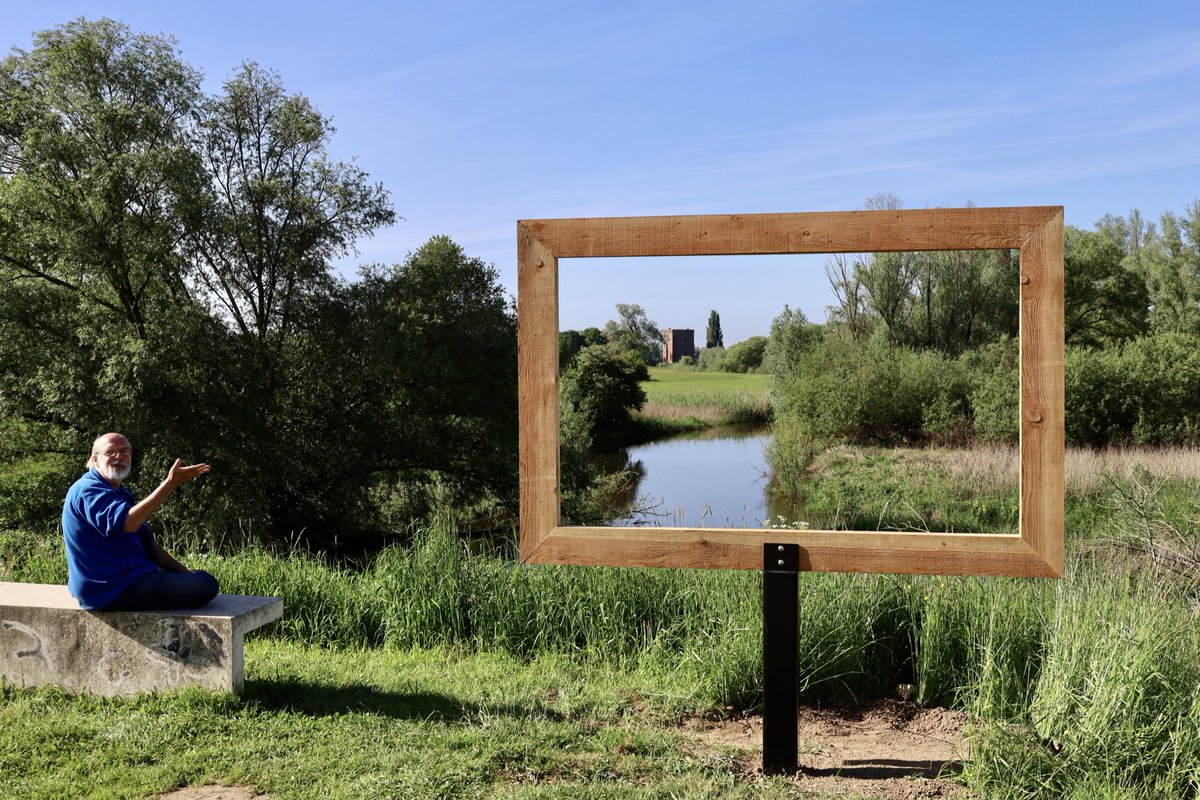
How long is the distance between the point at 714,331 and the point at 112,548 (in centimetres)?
330

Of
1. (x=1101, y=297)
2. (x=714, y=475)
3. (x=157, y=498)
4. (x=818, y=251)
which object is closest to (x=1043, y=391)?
(x=818, y=251)

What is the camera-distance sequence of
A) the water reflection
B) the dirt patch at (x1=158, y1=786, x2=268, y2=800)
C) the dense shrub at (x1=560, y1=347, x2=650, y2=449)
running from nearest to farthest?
the dirt patch at (x1=158, y1=786, x2=268, y2=800), the water reflection, the dense shrub at (x1=560, y1=347, x2=650, y2=449)

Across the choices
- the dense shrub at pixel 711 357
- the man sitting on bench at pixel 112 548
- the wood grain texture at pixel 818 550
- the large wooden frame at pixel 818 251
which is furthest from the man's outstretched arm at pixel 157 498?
the dense shrub at pixel 711 357

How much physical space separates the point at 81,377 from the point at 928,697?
1499cm

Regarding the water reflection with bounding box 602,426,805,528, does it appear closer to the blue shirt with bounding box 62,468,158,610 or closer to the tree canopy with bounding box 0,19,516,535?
the blue shirt with bounding box 62,468,158,610

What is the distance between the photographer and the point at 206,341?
16422mm

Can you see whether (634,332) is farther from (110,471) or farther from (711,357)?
(110,471)

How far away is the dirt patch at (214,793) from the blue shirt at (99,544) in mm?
1381

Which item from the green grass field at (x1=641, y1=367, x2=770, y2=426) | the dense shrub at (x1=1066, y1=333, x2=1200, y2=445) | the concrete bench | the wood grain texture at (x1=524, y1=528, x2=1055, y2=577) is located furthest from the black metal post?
the dense shrub at (x1=1066, y1=333, x2=1200, y2=445)

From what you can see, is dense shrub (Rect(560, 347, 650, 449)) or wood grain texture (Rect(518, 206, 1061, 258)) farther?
dense shrub (Rect(560, 347, 650, 449))

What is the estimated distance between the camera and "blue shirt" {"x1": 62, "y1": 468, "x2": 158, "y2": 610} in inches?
177

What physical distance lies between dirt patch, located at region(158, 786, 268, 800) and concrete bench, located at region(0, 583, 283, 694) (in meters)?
0.92

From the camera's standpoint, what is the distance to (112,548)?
4.62 meters

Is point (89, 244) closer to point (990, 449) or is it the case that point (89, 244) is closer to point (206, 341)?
point (206, 341)
